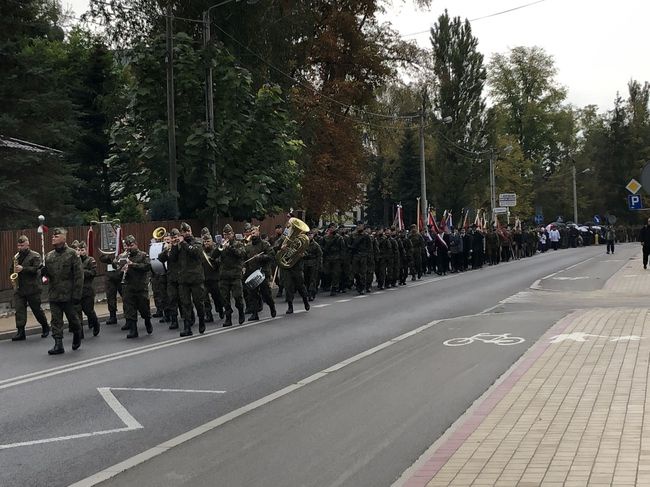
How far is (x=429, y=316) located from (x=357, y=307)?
2733mm

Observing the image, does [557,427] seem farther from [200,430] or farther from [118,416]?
[118,416]

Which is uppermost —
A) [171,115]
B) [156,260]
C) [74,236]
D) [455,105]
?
[455,105]

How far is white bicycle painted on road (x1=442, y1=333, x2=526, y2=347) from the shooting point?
1377cm

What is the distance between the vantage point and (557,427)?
24.6 feet

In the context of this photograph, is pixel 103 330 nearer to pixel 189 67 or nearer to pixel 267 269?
pixel 267 269

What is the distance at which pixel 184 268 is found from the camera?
15641mm

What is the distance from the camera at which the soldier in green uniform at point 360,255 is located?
2531 centimetres

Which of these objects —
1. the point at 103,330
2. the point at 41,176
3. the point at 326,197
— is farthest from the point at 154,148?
the point at 326,197

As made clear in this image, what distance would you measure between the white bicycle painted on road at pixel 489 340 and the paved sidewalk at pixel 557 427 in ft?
4.66

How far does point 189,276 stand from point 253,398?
6.07 m

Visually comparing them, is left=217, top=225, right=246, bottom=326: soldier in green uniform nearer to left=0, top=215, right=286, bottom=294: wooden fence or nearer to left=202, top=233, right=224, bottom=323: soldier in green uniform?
left=202, top=233, right=224, bottom=323: soldier in green uniform

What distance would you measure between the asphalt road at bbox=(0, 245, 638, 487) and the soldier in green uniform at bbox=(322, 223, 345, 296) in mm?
7392

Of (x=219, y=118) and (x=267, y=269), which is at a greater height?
(x=219, y=118)

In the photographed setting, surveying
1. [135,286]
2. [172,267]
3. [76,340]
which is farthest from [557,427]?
[135,286]
